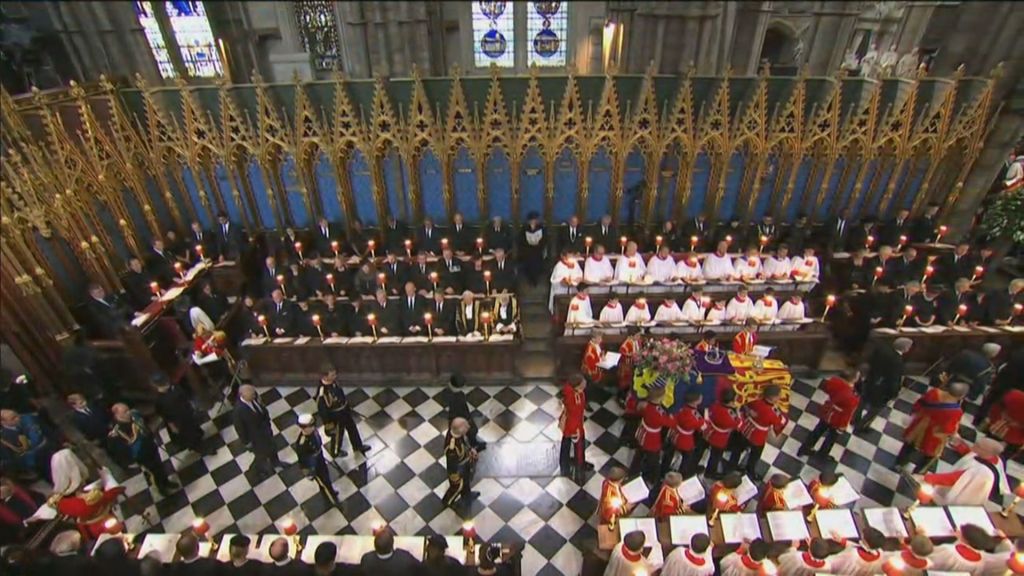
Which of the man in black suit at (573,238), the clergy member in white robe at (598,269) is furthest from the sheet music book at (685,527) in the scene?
the man in black suit at (573,238)

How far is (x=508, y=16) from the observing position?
16.2m

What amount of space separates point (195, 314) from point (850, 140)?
13804 mm

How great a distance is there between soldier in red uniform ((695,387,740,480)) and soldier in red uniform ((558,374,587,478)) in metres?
1.67

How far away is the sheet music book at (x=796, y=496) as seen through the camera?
5.49m

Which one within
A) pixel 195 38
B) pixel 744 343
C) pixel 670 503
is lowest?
pixel 670 503

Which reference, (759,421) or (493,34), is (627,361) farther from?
(493,34)

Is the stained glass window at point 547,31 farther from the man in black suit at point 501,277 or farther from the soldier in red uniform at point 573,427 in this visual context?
the soldier in red uniform at point 573,427

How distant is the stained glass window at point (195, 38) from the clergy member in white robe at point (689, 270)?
52.0ft

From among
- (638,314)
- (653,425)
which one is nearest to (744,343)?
(638,314)

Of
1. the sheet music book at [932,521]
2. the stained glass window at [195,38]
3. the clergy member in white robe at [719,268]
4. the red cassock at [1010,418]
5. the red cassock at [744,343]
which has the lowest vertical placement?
the red cassock at [1010,418]

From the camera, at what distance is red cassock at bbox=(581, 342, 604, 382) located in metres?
7.95

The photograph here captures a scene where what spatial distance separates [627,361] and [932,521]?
13.1ft

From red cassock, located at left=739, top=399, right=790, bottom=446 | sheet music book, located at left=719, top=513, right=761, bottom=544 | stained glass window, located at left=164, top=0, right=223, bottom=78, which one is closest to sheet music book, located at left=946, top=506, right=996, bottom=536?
red cassock, located at left=739, top=399, right=790, bottom=446

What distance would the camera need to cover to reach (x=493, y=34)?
16547 millimetres
